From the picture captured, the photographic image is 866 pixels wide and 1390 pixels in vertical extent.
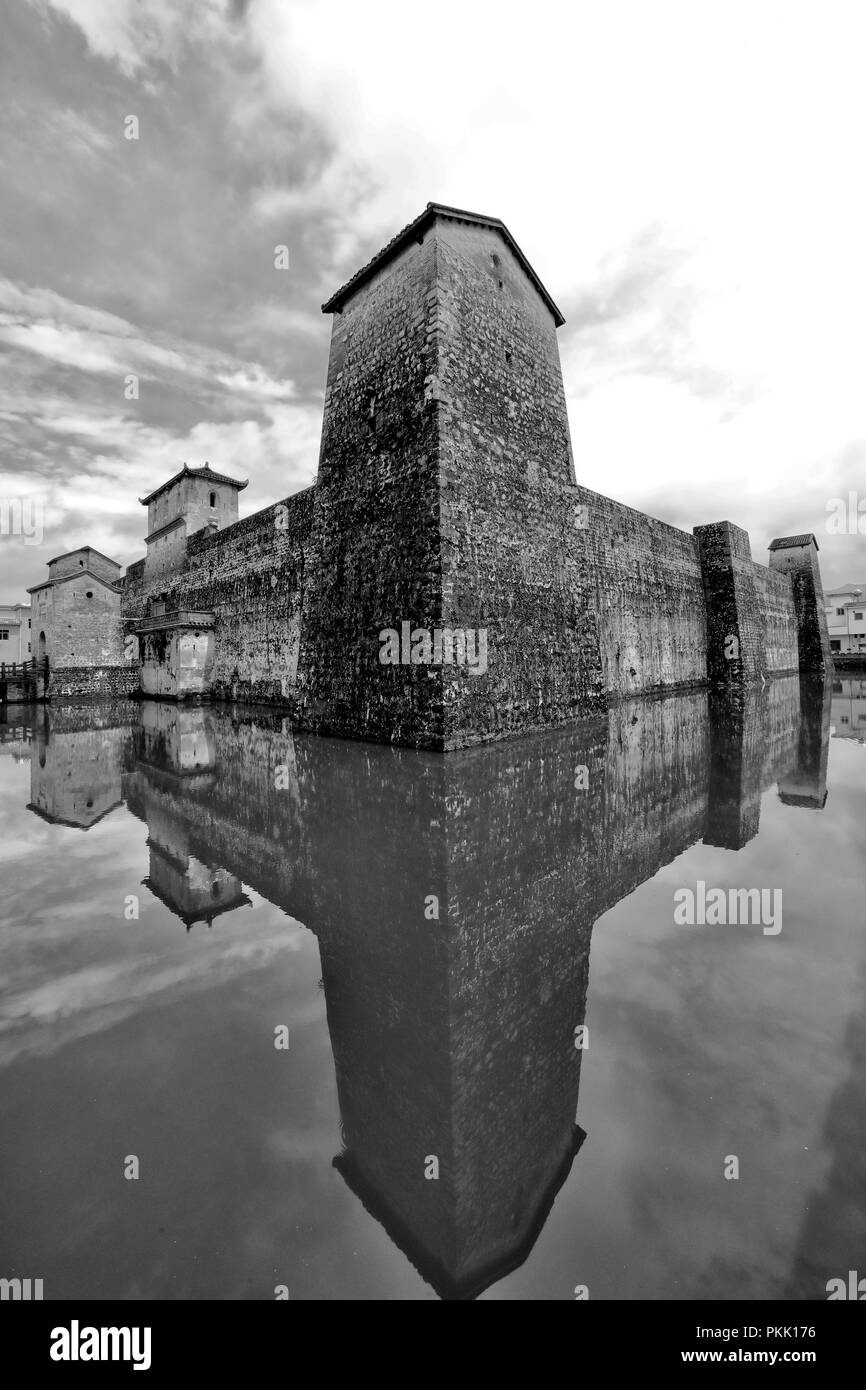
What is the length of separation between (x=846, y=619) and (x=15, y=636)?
252ft

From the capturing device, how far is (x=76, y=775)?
22.1 ft

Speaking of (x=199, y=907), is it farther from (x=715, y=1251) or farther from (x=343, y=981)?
(x=715, y=1251)

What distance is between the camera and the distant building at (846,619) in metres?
52.1

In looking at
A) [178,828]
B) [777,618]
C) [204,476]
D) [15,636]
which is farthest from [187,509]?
[15,636]

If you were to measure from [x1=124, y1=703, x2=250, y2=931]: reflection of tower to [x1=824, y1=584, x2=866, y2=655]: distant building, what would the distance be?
5986cm

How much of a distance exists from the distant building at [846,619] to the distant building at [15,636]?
69706 mm

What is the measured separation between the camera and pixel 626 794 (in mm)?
5207

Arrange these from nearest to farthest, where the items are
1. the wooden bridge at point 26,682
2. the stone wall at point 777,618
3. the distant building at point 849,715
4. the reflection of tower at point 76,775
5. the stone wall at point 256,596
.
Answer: the reflection of tower at point 76,775 → the distant building at point 849,715 → the stone wall at point 256,596 → the wooden bridge at point 26,682 → the stone wall at point 777,618

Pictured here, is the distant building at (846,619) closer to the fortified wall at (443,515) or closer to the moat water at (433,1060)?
the fortified wall at (443,515)

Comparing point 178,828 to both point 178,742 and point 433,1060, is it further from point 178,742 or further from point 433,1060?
point 178,742

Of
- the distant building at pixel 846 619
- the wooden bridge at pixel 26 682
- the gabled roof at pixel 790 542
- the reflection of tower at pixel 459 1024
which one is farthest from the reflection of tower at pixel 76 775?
the distant building at pixel 846 619

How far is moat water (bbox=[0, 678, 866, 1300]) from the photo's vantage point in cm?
125

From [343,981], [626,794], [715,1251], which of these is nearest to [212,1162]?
[343,981]

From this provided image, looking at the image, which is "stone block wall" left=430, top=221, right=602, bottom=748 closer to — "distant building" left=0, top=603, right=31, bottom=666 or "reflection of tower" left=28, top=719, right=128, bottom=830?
"reflection of tower" left=28, top=719, right=128, bottom=830
